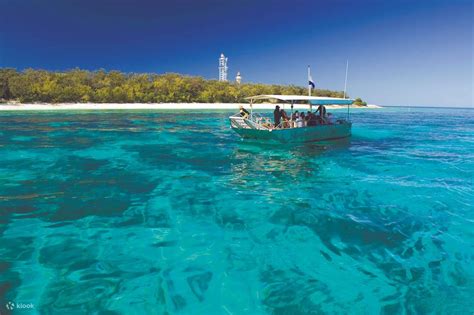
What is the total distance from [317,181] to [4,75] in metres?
78.7

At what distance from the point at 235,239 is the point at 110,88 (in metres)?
82.5

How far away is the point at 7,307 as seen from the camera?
16.3ft

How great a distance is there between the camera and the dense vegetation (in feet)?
217

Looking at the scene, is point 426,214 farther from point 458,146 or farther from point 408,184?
point 458,146

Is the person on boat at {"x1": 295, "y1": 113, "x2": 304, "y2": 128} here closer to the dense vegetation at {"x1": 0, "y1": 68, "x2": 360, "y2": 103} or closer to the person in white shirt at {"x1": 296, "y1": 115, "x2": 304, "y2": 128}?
the person in white shirt at {"x1": 296, "y1": 115, "x2": 304, "y2": 128}

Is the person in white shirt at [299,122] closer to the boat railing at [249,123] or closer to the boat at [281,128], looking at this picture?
the boat at [281,128]

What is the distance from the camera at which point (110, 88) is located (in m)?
80.7

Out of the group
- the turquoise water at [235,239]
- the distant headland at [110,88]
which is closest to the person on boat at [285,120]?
the turquoise water at [235,239]

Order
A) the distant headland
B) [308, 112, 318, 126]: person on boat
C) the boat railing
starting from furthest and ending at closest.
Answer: the distant headland, [308, 112, 318, 126]: person on boat, the boat railing

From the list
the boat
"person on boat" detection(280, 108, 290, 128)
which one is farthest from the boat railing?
"person on boat" detection(280, 108, 290, 128)

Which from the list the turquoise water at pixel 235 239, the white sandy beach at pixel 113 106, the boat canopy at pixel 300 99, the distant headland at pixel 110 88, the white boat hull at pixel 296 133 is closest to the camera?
the turquoise water at pixel 235 239

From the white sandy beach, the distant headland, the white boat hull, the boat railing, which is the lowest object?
the white boat hull

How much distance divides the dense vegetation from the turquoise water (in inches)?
2412

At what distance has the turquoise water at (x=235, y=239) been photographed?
17.6ft
